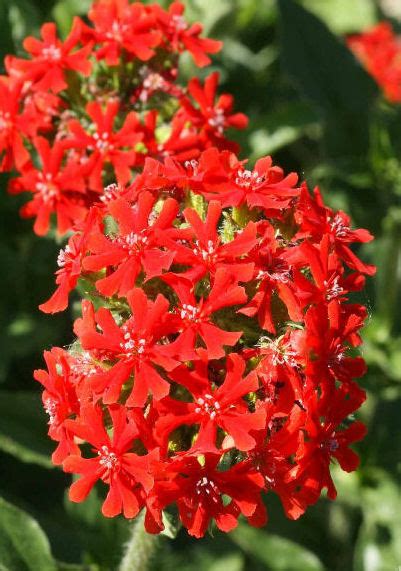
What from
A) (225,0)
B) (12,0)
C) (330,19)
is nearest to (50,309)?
(12,0)

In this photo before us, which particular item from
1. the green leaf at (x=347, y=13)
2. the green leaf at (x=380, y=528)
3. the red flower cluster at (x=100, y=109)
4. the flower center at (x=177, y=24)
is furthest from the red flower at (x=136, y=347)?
the green leaf at (x=347, y=13)

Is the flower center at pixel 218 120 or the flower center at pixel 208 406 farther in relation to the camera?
the flower center at pixel 218 120

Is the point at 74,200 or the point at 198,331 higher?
the point at 198,331

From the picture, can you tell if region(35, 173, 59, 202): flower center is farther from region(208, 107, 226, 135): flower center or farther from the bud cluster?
region(208, 107, 226, 135): flower center

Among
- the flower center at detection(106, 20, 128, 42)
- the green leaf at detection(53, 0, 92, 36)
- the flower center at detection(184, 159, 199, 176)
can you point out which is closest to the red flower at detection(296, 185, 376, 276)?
the flower center at detection(184, 159, 199, 176)

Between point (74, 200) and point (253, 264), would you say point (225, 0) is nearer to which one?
point (74, 200)

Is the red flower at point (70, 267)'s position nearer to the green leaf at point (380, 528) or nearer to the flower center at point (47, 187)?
the flower center at point (47, 187)
